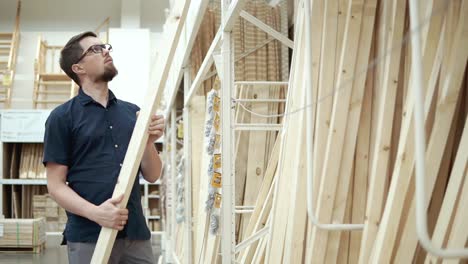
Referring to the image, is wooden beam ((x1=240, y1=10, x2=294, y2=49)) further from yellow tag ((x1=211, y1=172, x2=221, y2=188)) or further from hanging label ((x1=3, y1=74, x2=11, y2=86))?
hanging label ((x1=3, y1=74, x2=11, y2=86))

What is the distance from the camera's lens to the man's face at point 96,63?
246 centimetres

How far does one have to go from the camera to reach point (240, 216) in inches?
188

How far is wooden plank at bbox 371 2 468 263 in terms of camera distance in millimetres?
1604

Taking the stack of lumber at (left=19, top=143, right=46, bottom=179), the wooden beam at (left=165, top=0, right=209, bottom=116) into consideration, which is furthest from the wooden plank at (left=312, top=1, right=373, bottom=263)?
the stack of lumber at (left=19, top=143, right=46, bottom=179)

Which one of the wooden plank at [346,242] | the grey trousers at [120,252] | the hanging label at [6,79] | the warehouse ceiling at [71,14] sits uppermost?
the warehouse ceiling at [71,14]

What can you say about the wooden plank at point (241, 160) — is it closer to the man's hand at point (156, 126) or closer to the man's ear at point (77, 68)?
the man's ear at point (77, 68)

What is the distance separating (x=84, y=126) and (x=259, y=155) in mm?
2588

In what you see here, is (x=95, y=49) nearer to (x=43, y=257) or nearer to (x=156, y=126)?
(x=156, y=126)

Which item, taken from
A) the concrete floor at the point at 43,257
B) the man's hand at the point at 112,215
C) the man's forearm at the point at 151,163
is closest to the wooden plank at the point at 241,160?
the man's forearm at the point at 151,163

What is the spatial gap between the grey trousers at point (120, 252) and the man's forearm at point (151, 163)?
332mm

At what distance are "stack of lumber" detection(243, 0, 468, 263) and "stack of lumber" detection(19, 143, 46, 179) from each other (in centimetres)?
1044

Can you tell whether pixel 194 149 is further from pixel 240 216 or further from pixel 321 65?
pixel 321 65

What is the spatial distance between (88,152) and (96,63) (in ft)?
1.48

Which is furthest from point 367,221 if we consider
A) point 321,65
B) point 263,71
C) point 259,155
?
point 263,71
